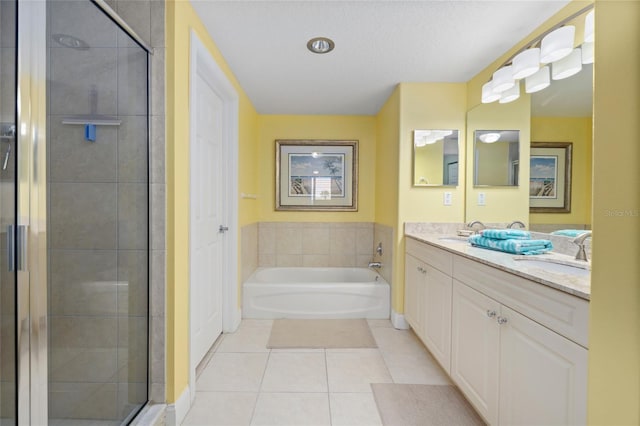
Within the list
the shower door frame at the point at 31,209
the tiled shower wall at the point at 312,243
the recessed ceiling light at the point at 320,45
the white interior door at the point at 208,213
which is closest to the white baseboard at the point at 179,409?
the white interior door at the point at 208,213

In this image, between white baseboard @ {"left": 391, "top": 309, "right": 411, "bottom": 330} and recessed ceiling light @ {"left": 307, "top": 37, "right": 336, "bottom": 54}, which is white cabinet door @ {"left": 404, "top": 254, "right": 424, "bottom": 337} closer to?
white baseboard @ {"left": 391, "top": 309, "right": 411, "bottom": 330}

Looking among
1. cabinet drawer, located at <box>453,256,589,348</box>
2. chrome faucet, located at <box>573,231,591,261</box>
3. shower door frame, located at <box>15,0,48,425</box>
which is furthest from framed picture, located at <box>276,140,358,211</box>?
shower door frame, located at <box>15,0,48,425</box>

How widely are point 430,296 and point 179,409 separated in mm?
1706

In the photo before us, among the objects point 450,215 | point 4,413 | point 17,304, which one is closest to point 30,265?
point 17,304

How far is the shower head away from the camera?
1146 millimetres

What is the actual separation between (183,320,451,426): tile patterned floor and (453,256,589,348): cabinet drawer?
2.99 feet

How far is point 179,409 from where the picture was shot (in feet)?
5.26

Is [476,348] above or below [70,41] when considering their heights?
below

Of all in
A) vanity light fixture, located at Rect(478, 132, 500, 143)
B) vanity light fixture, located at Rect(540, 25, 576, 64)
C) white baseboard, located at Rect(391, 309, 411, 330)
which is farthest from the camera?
white baseboard, located at Rect(391, 309, 411, 330)

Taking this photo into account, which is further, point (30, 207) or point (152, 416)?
point (152, 416)

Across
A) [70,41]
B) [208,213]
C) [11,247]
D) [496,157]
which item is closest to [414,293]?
[496,157]

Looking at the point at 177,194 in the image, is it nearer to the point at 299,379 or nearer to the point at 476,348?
the point at 299,379

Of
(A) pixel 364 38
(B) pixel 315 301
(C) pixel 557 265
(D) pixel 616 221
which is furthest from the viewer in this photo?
(B) pixel 315 301

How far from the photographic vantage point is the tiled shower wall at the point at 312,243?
3.79 m
